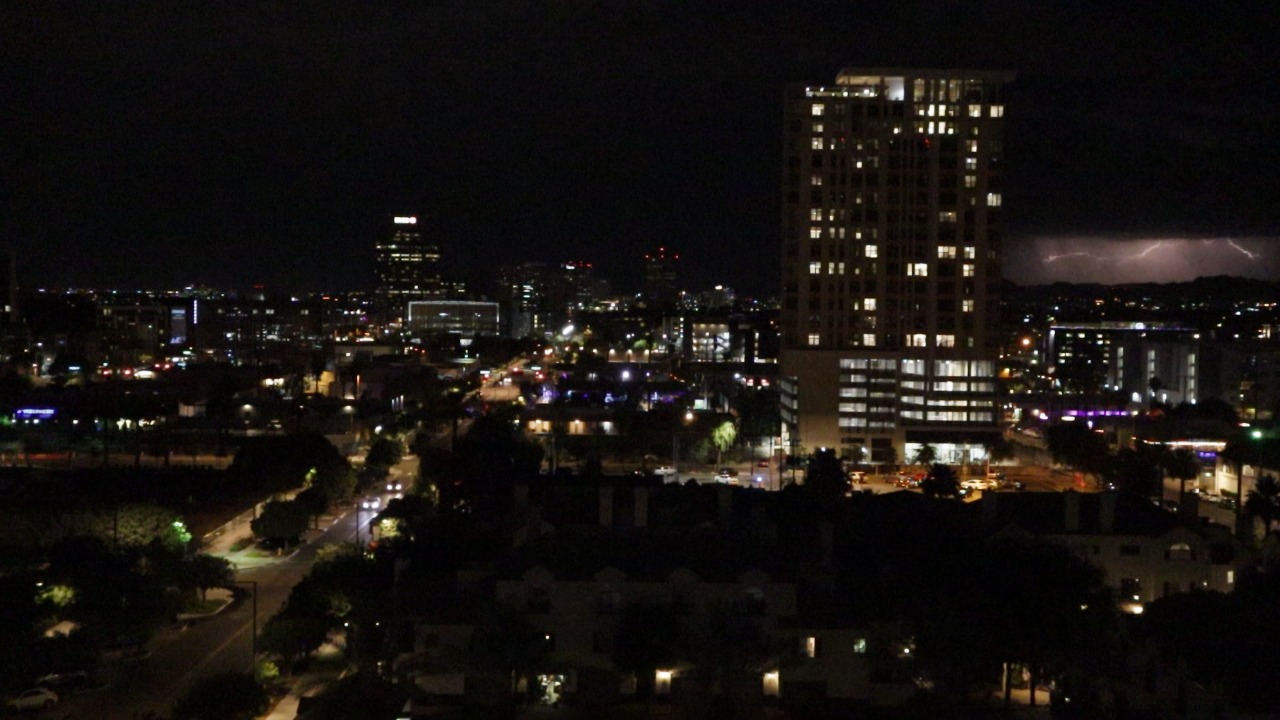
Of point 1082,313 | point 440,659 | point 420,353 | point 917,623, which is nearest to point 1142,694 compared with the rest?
point 917,623

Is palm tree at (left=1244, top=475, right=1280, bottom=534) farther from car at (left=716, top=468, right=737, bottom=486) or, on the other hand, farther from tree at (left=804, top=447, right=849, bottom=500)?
car at (left=716, top=468, right=737, bottom=486)

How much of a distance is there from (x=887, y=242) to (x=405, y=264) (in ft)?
499

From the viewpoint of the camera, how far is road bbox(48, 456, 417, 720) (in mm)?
13773

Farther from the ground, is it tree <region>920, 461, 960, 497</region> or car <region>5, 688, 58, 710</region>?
tree <region>920, 461, 960, 497</region>

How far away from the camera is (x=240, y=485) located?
28.6 m

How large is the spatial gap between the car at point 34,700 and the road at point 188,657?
0.37 ft

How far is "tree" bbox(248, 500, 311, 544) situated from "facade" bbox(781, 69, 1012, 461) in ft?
69.3

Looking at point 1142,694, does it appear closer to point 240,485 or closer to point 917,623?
point 917,623

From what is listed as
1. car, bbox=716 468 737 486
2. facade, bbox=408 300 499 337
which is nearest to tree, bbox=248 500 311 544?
car, bbox=716 468 737 486

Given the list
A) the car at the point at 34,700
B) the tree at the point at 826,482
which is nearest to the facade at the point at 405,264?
the tree at the point at 826,482

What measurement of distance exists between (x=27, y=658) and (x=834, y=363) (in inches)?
1207

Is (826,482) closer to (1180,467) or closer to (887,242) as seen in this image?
(1180,467)

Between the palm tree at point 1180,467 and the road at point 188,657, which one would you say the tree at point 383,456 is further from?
the palm tree at point 1180,467


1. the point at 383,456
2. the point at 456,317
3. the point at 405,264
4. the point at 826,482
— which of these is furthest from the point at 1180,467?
the point at 405,264
